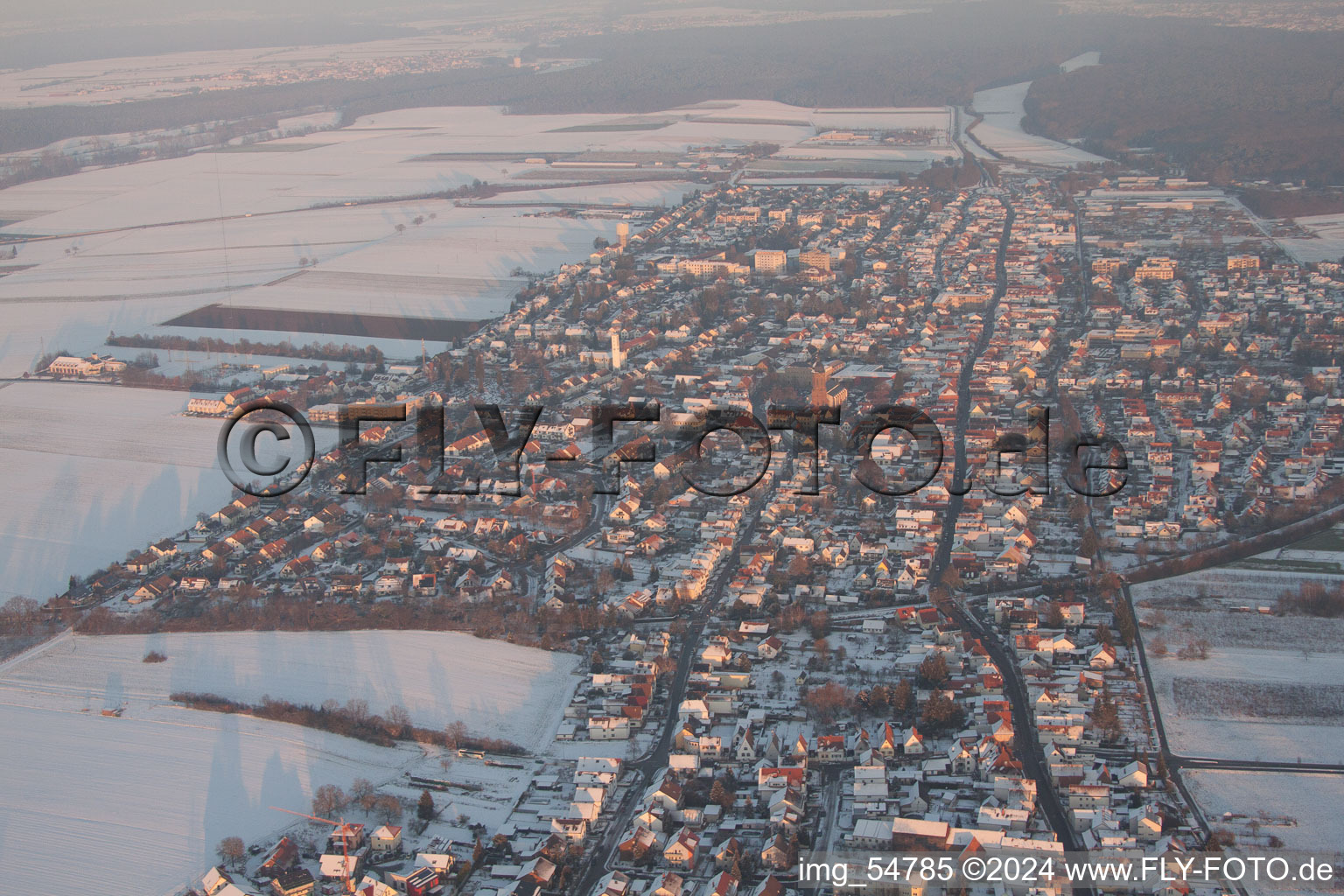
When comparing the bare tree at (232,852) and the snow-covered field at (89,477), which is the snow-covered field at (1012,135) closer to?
the snow-covered field at (89,477)

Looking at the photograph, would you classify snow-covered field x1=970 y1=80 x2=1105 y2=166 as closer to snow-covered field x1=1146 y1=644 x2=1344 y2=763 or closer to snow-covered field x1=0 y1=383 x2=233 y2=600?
snow-covered field x1=0 y1=383 x2=233 y2=600

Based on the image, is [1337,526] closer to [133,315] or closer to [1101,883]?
[1101,883]

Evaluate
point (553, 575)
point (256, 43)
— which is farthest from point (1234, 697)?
point (256, 43)

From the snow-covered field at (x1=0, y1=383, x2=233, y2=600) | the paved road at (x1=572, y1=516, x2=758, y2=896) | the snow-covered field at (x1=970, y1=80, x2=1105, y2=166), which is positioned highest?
the snow-covered field at (x1=970, y1=80, x2=1105, y2=166)

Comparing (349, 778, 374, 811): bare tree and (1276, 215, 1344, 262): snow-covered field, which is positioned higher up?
(1276, 215, 1344, 262): snow-covered field

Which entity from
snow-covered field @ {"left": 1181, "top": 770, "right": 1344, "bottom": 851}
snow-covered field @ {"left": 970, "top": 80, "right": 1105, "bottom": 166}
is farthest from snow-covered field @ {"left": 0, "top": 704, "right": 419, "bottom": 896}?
snow-covered field @ {"left": 970, "top": 80, "right": 1105, "bottom": 166}

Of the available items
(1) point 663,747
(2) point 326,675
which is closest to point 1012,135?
(2) point 326,675

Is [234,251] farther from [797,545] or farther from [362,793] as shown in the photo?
[362,793]
